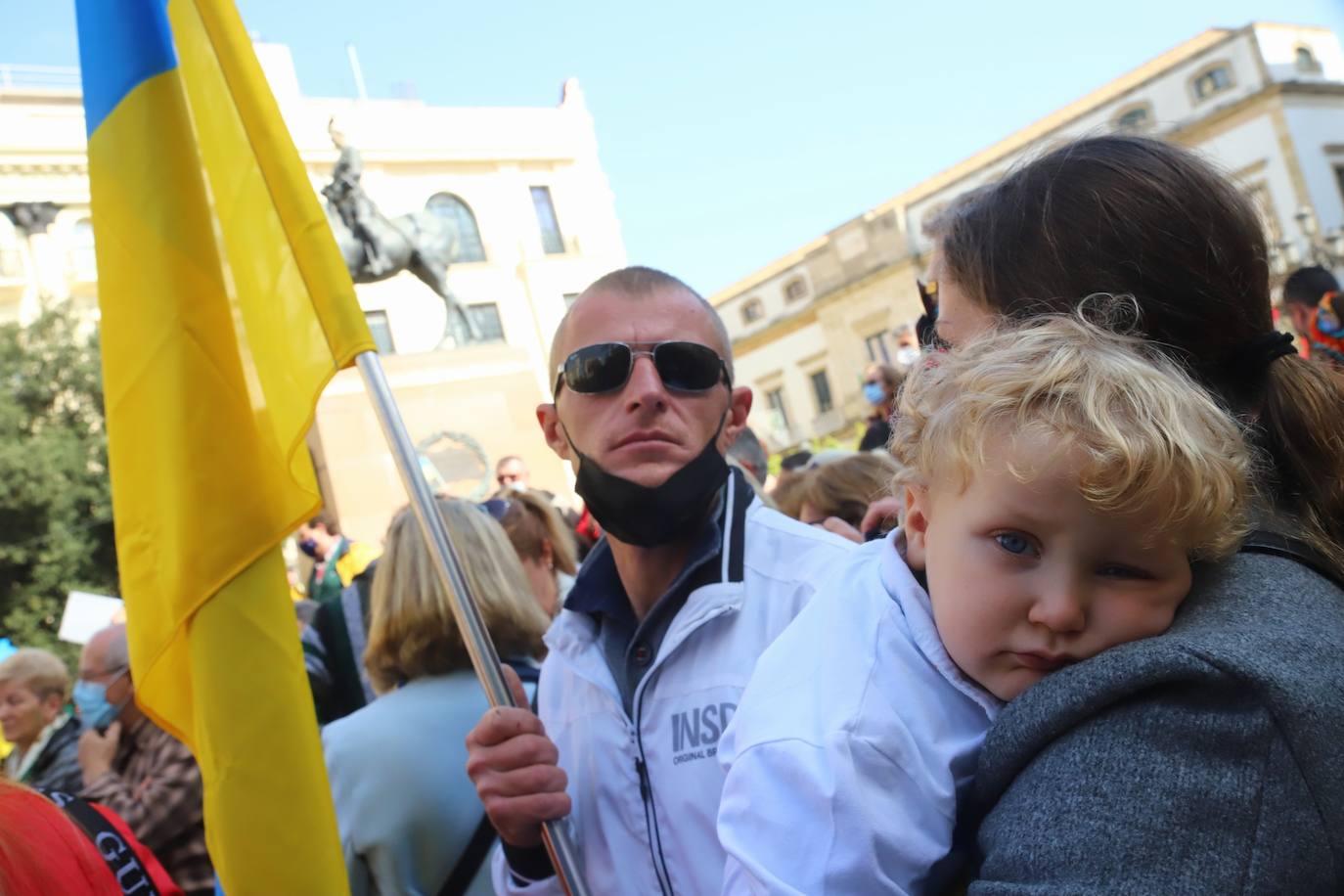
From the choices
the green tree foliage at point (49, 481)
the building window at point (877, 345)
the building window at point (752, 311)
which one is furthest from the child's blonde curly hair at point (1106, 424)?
the building window at point (752, 311)

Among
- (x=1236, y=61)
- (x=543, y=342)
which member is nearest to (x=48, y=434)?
(x=543, y=342)

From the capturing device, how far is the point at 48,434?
985 inches

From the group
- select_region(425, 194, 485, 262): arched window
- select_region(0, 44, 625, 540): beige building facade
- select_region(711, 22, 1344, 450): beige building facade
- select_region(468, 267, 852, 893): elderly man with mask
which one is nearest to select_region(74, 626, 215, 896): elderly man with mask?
select_region(468, 267, 852, 893): elderly man with mask

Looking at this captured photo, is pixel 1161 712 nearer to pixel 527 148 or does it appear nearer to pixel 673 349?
pixel 673 349

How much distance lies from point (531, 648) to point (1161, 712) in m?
2.37

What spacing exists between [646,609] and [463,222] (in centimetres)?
3031

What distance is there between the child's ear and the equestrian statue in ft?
45.8

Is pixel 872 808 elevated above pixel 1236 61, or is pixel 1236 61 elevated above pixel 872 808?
pixel 1236 61

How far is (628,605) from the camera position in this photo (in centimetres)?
235

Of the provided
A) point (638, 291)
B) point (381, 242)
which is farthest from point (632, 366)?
point (381, 242)

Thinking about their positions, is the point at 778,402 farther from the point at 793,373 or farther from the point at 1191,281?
the point at 1191,281

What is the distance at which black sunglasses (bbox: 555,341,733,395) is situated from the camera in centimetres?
242

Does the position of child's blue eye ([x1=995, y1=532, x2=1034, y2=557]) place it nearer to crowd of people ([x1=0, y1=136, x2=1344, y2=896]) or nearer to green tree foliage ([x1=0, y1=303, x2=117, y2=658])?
crowd of people ([x1=0, y1=136, x2=1344, y2=896])

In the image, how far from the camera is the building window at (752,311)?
50562mm
